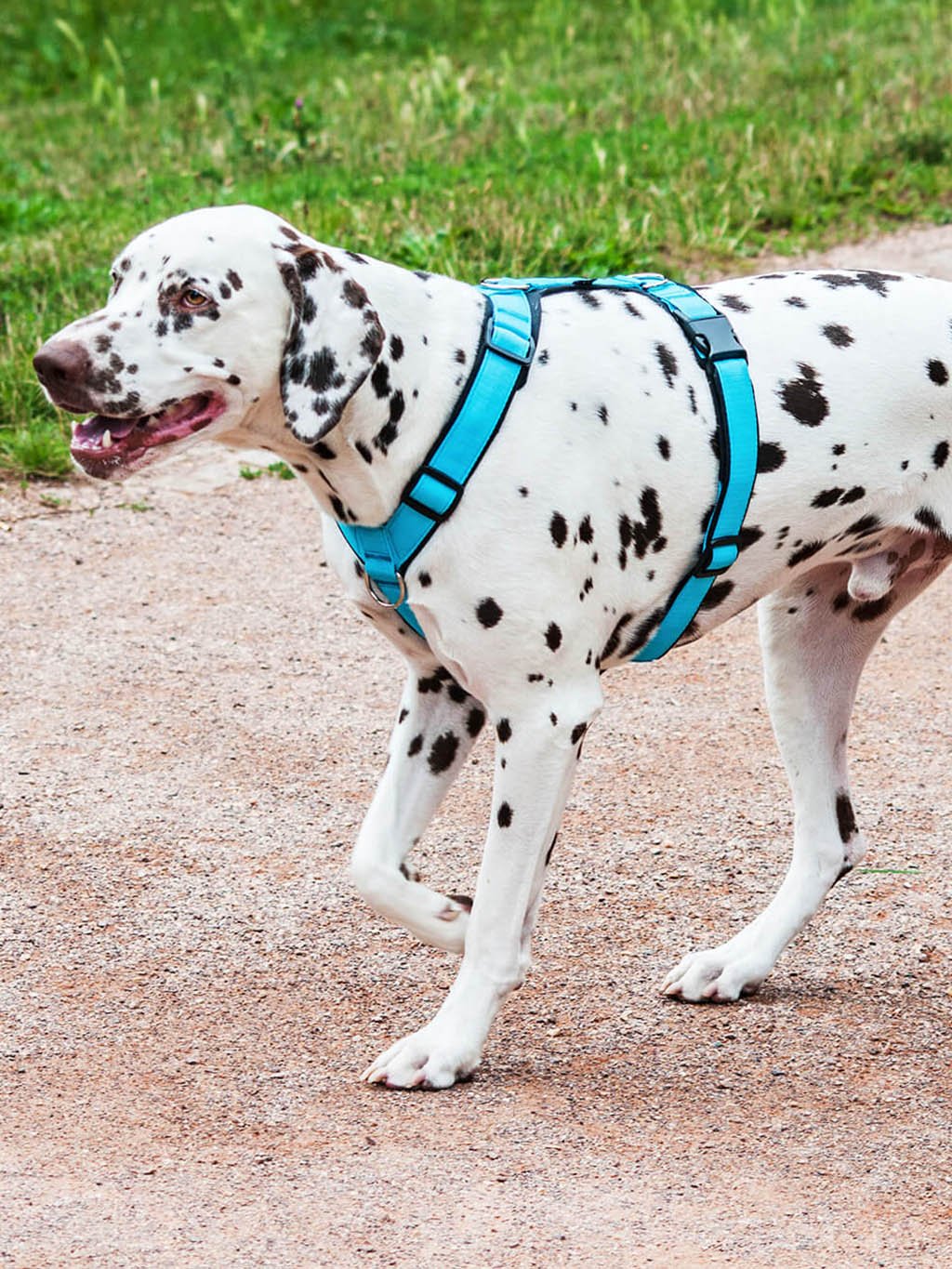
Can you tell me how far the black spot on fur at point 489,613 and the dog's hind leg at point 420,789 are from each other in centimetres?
35

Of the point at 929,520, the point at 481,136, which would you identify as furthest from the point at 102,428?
the point at 481,136

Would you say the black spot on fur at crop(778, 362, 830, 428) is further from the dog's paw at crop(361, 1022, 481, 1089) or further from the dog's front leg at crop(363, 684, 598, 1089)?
the dog's paw at crop(361, 1022, 481, 1089)

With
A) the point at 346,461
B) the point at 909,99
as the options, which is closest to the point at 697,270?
the point at 909,99

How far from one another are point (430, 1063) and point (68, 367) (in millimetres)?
1591

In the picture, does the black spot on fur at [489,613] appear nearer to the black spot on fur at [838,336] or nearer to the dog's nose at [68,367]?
the dog's nose at [68,367]

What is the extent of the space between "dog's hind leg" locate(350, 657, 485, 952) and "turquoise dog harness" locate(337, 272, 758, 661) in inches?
10.5

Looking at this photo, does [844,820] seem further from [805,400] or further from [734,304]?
[734,304]

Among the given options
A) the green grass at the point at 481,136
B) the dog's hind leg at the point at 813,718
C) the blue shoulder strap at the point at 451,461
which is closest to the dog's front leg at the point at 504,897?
the blue shoulder strap at the point at 451,461

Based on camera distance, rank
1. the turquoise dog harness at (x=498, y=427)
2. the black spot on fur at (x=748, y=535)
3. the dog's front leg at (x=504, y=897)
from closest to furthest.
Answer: the turquoise dog harness at (x=498, y=427)
the dog's front leg at (x=504, y=897)
the black spot on fur at (x=748, y=535)

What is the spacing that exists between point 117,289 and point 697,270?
19.4ft

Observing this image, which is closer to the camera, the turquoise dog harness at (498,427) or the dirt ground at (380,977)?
the dirt ground at (380,977)

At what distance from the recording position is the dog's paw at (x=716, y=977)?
167 inches

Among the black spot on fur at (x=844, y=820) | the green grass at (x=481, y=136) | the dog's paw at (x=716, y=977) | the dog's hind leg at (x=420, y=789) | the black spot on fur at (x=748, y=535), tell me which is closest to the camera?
the black spot on fur at (x=748, y=535)

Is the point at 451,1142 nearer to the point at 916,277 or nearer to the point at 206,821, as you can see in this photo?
the point at 206,821
